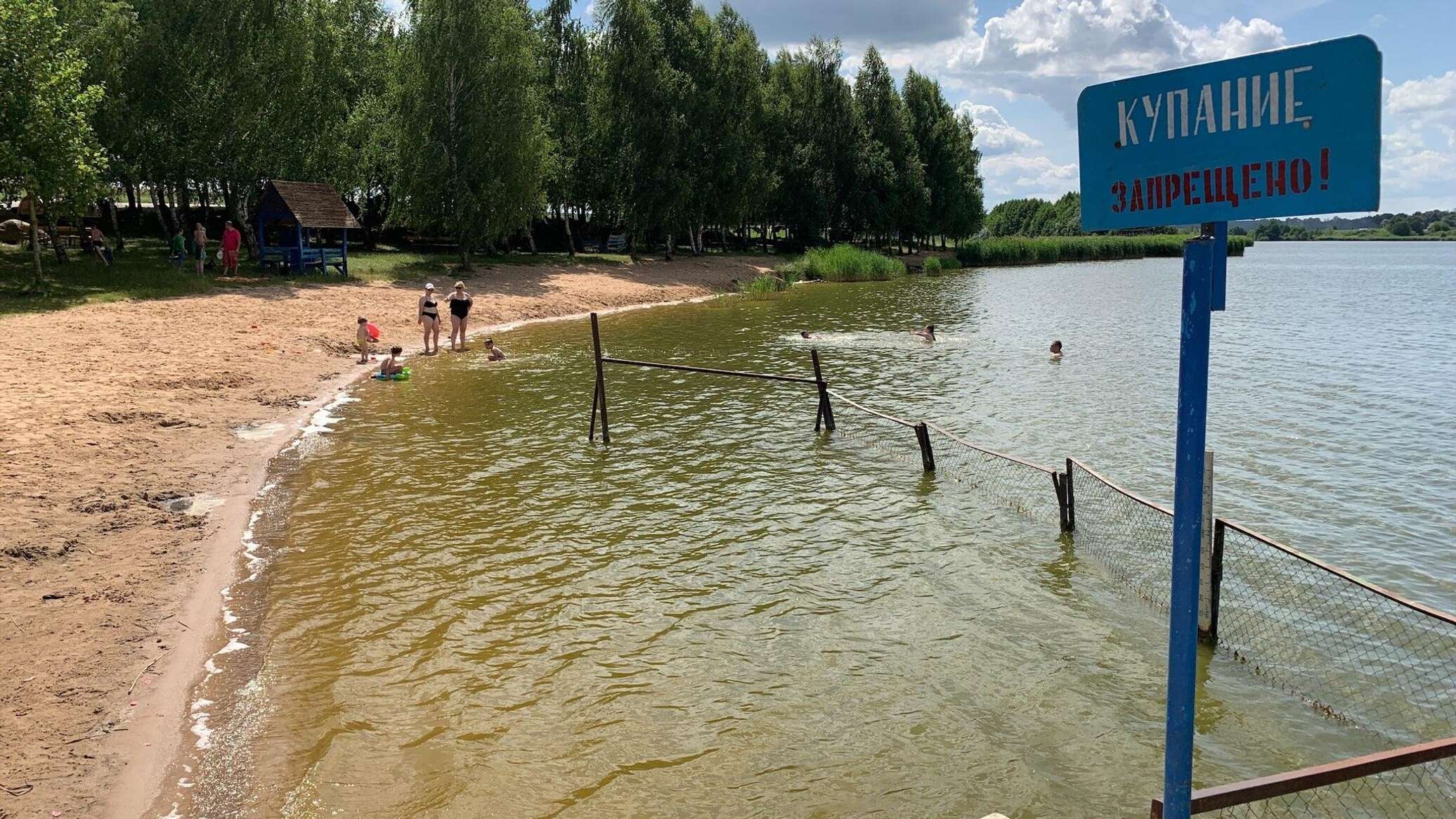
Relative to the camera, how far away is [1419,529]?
45.5 ft

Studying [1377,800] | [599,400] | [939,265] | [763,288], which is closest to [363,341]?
[599,400]

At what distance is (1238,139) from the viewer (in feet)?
12.0

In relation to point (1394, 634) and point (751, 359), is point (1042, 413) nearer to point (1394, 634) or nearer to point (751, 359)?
point (751, 359)

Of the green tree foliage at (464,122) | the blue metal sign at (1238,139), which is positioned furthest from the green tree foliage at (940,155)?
the blue metal sign at (1238,139)

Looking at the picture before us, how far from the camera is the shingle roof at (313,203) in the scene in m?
38.2

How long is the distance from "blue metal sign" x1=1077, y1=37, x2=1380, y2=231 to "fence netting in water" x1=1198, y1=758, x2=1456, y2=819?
5275 mm

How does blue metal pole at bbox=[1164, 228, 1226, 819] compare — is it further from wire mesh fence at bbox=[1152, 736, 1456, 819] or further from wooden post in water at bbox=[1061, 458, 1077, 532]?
wooden post in water at bbox=[1061, 458, 1077, 532]

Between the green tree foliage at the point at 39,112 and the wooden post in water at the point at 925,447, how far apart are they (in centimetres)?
2759

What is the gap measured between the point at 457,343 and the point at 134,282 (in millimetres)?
11697

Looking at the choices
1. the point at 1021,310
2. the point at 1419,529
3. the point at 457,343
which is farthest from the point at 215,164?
the point at 1419,529

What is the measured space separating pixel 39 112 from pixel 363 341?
12003 mm

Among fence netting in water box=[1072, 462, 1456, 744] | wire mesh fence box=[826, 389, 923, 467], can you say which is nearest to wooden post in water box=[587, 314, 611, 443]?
wire mesh fence box=[826, 389, 923, 467]

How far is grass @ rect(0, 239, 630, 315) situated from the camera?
29.2 metres

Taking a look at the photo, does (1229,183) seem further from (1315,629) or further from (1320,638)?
(1315,629)
